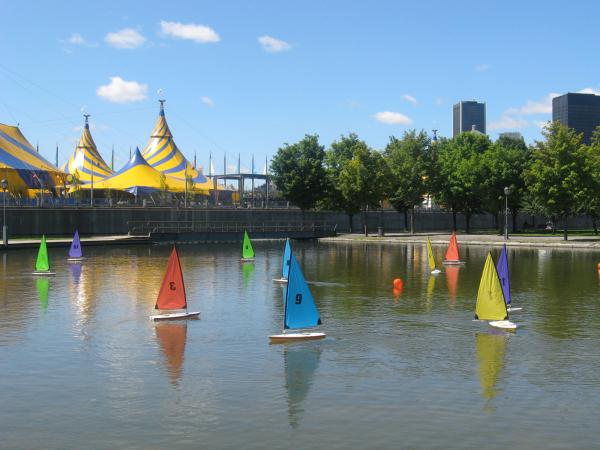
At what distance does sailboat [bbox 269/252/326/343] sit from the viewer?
947 inches

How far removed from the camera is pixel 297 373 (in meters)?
20.1

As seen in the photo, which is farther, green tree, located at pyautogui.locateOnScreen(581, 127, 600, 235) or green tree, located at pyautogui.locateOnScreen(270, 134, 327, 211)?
green tree, located at pyautogui.locateOnScreen(270, 134, 327, 211)

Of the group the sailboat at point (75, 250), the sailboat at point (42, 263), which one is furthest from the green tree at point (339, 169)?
the sailboat at point (42, 263)

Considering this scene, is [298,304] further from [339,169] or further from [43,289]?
[339,169]

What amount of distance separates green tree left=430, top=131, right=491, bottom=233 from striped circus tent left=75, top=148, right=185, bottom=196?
133 ft

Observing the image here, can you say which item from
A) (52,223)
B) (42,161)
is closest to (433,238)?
(52,223)

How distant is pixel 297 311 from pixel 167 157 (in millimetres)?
110560

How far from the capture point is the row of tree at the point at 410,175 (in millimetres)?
96438

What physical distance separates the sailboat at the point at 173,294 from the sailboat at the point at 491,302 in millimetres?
11489

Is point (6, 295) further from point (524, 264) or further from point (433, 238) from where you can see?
point (433, 238)

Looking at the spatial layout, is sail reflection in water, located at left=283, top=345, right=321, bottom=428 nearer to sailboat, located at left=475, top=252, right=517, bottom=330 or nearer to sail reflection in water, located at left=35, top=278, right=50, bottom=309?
sailboat, located at left=475, top=252, right=517, bottom=330

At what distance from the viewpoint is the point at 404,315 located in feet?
100

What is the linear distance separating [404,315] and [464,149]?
82.3 m

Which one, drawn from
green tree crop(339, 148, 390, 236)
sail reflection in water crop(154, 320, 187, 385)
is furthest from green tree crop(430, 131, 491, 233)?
sail reflection in water crop(154, 320, 187, 385)
